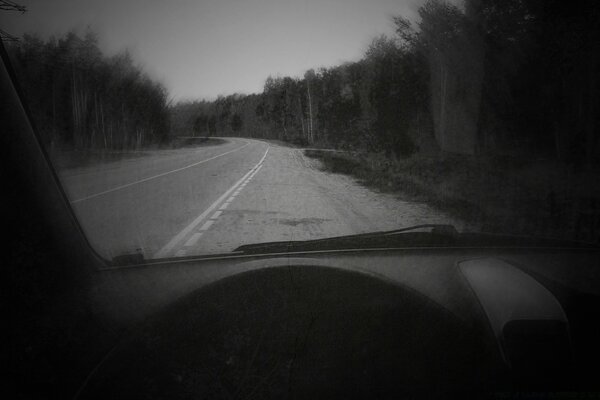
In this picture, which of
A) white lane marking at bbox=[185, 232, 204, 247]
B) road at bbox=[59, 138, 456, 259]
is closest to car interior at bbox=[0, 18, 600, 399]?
road at bbox=[59, 138, 456, 259]

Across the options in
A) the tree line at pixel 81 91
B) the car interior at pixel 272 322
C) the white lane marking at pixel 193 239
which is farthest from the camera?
the white lane marking at pixel 193 239

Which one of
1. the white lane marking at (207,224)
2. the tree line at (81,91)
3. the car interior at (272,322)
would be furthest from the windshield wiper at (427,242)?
the white lane marking at (207,224)

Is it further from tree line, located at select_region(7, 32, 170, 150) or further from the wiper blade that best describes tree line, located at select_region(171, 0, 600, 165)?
the wiper blade

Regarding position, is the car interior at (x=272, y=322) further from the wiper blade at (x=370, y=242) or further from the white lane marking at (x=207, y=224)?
the white lane marking at (x=207, y=224)

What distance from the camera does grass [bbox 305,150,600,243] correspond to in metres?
3.31

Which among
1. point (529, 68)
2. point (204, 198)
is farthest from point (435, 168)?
point (204, 198)

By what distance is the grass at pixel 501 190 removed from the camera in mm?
3311

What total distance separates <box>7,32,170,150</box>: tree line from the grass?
141 inches

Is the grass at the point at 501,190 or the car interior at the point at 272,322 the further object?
the grass at the point at 501,190

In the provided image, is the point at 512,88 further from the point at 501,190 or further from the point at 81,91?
the point at 501,190

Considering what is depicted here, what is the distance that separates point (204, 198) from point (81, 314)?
766cm

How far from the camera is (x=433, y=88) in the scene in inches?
176

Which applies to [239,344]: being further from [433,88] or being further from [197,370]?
[433,88]

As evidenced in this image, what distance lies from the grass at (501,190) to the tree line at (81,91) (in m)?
3.57
